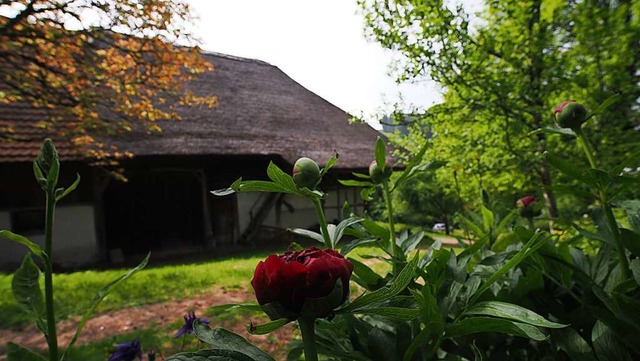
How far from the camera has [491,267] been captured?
2.38ft

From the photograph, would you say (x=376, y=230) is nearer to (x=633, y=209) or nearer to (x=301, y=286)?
(x=301, y=286)

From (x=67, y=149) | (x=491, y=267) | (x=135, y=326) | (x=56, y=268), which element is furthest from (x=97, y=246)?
(x=491, y=267)

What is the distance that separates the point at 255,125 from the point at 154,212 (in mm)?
2979

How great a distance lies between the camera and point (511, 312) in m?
0.46

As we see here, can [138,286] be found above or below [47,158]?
below

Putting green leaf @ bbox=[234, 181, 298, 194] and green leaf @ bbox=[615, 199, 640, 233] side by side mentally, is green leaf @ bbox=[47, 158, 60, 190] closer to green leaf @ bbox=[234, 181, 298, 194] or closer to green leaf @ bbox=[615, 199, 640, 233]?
green leaf @ bbox=[234, 181, 298, 194]

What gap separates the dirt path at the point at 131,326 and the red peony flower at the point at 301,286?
2.35 metres

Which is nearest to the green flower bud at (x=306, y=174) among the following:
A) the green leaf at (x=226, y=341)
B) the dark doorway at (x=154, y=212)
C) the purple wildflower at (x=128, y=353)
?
the green leaf at (x=226, y=341)

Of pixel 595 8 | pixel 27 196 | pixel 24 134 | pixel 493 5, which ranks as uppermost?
pixel 493 5

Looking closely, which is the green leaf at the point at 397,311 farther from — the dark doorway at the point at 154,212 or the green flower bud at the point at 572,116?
the dark doorway at the point at 154,212

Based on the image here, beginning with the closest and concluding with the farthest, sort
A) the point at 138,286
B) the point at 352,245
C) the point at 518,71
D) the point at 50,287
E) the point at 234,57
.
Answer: the point at 50,287 → the point at 352,245 → the point at 518,71 → the point at 138,286 → the point at 234,57

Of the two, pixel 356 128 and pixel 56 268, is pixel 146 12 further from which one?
pixel 356 128

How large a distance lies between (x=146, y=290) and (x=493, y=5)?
4.34m

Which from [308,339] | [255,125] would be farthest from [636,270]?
[255,125]
